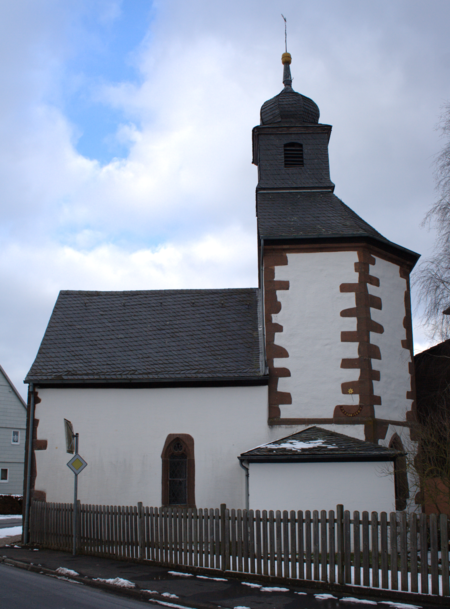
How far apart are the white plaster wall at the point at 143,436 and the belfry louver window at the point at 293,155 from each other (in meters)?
8.01

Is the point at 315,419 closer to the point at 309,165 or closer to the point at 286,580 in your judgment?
the point at 286,580

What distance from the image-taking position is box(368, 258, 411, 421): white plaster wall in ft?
48.5

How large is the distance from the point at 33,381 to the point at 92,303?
151 inches

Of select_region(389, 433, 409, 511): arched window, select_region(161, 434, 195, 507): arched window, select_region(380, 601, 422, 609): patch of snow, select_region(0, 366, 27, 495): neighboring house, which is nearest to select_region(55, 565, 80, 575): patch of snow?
select_region(161, 434, 195, 507): arched window

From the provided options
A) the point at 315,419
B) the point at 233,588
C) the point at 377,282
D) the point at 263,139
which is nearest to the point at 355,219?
the point at 377,282

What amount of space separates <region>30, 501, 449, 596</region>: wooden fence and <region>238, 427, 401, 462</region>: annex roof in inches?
62.8

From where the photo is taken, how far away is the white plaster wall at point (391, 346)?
48.5 ft

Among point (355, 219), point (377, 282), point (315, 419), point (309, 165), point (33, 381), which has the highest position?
point (309, 165)

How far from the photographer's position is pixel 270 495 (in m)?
12.1

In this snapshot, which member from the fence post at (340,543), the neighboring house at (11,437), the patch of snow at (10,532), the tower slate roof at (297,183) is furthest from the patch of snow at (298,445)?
the neighboring house at (11,437)

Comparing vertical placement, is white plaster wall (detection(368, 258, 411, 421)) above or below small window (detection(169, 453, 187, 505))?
above

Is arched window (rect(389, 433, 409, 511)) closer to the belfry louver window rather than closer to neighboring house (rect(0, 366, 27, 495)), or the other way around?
the belfry louver window

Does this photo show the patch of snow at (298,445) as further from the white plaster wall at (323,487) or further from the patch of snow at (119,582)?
the patch of snow at (119,582)

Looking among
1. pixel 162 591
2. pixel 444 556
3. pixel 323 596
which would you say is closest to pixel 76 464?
pixel 162 591
